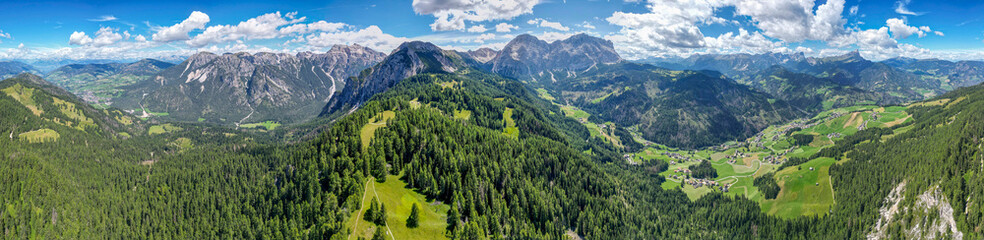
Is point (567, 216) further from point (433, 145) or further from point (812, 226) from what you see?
point (812, 226)

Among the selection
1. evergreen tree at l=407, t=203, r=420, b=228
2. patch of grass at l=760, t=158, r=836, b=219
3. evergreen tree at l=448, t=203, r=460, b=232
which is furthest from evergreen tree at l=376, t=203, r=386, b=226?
patch of grass at l=760, t=158, r=836, b=219

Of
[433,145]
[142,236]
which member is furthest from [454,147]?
[142,236]

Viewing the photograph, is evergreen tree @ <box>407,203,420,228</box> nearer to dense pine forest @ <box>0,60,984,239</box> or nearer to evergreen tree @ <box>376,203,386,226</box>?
evergreen tree @ <box>376,203,386,226</box>

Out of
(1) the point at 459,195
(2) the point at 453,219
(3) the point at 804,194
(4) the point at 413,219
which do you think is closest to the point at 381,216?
(4) the point at 413,219

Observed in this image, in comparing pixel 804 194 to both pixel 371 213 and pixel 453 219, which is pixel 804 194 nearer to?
pixel 453 219

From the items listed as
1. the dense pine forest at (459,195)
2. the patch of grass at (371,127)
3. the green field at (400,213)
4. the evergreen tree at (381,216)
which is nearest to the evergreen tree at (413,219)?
the green field at (400,213)

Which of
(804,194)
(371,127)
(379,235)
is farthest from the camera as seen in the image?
(804,194)
